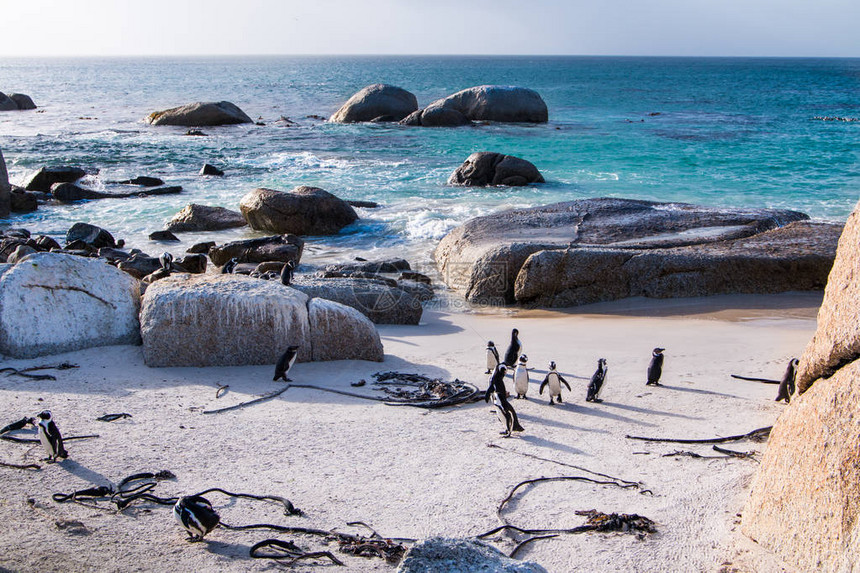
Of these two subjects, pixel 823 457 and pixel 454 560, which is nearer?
pixel 454 560

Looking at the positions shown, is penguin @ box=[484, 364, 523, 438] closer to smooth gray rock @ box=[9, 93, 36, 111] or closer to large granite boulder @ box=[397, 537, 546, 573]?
large granite boulder @ box=[397, 537, 546, 573]

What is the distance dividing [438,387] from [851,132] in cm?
3559

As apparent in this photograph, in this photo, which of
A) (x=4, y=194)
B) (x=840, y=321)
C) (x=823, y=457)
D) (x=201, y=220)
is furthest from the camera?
(x=4, y=194)

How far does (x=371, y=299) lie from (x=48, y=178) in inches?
628

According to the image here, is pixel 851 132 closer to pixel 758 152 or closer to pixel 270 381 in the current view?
pixel 758 152

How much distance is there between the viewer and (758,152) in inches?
1113

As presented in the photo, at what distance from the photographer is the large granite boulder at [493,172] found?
21250 mm

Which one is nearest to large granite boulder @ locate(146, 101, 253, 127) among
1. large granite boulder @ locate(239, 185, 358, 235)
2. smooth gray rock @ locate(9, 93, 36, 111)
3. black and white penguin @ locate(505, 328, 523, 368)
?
smooth gray rock @ locate(9, 93, 36, 111)

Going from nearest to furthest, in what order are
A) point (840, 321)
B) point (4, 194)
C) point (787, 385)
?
point (840, 321)
point (787, 385)
point (4, 194)

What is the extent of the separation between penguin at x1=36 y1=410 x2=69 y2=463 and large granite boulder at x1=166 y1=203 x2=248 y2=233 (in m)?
11.8

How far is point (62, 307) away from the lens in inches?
296

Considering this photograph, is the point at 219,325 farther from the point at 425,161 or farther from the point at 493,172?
the point at 425,161

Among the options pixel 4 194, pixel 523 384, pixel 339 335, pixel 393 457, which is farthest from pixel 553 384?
pixel 4 194

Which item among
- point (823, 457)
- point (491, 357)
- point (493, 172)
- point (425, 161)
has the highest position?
point (425, 161)
